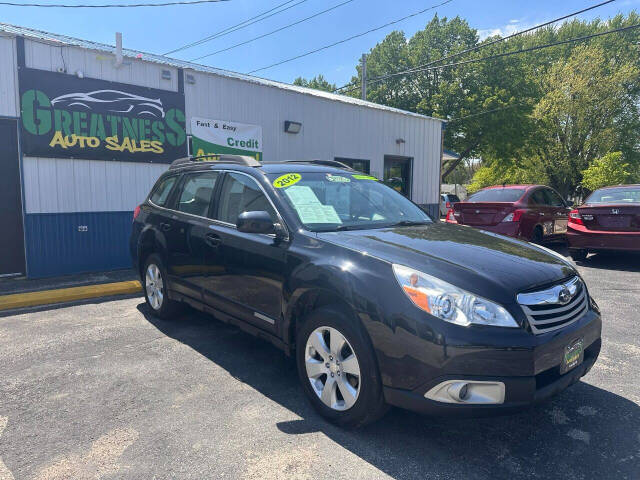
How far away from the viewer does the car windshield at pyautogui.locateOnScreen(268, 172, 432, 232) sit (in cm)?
346

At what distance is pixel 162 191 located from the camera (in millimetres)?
5258

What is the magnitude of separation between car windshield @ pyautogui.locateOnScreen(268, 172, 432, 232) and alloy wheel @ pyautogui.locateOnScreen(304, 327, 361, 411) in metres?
0.80

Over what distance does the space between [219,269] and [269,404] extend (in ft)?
4.10

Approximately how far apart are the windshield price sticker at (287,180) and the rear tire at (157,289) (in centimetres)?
186

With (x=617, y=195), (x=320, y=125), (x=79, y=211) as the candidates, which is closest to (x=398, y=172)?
(x=320, y=125)

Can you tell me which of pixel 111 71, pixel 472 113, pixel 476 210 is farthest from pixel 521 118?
pixel 111 71

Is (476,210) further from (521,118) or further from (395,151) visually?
(521,118)

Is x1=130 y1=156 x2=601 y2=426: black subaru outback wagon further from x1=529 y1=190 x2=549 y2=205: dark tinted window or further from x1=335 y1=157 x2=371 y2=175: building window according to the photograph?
x1=335 y1=157 x2=371 y2=175: building window

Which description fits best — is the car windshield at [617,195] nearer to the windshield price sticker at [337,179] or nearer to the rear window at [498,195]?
the rear window at [498,195]

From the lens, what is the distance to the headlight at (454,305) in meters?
2.40

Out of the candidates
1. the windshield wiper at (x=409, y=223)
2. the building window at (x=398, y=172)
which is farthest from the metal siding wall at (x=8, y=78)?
the building window at (x=398, y=172)

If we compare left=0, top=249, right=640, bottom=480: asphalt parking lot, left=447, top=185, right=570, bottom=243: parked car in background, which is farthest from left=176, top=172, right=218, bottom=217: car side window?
left=447, top=185, right=570, bottom=243: parked car in background

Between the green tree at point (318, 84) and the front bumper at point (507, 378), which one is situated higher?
the green tree at point (318, 84)

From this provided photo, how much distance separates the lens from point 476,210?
9234mm
